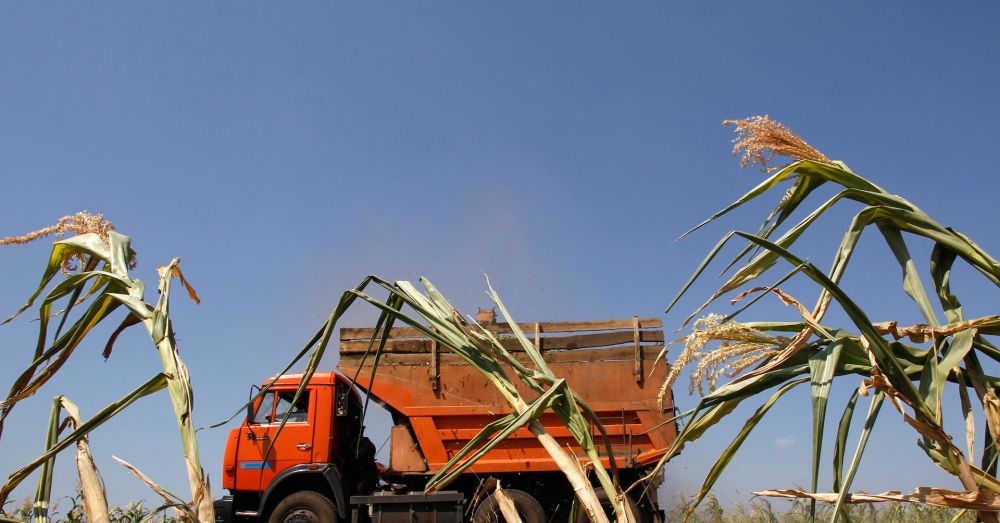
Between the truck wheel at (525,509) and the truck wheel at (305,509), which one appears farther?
the truck wheel at (305,509)

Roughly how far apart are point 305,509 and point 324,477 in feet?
1.53

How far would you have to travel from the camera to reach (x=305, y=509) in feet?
31.5

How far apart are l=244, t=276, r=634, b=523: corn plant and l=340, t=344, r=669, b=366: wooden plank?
7.30 metres

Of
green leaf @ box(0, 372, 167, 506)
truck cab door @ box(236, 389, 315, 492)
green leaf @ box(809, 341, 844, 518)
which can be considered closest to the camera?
green leaf @ box(809, 341, 844, 518)

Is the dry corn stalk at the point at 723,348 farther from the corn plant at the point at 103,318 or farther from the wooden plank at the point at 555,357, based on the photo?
the wooden plank at the point at 555,357

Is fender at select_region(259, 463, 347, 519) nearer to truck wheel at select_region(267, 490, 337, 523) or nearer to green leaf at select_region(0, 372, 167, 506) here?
truck wheel at select_region(267, 490, 337, 523)

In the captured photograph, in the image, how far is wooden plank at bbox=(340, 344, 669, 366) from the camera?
9453 millimetres

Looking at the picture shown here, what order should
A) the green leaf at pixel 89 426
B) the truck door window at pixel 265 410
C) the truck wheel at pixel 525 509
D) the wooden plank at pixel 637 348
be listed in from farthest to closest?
1. the truck door window at pixel 265 410
2. the wooden plank at pixel 637 348
3. the truck wheel at pixel 525 509
4. the green leaf at pixel 89 426

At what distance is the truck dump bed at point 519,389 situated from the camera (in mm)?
9273

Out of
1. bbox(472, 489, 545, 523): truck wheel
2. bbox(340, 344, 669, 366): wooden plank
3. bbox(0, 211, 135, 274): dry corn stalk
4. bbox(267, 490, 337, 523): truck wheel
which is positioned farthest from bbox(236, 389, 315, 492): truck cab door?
bbox(0, 211, 135, 274): dry corn stalk

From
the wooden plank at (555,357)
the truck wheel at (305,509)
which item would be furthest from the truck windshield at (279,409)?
the truck wheel at (305,509)

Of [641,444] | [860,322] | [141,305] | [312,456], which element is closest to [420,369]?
[312,456]

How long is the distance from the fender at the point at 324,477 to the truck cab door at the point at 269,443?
0.15m

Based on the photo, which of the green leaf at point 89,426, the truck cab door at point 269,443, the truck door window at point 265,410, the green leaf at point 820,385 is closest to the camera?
the green leaf at point 820,385
